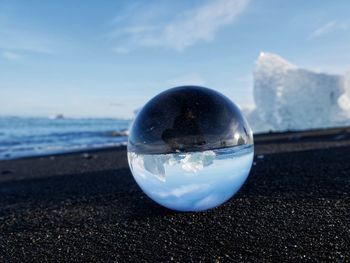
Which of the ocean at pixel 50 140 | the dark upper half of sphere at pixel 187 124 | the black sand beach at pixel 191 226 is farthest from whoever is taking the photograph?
the ocean at pixel 50 140

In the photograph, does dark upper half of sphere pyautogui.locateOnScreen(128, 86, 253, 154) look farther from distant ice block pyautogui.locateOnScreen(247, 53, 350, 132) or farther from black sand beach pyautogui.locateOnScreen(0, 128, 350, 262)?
distant ice block pyautogui.locateOnScreen(247, 53, 350, 132)

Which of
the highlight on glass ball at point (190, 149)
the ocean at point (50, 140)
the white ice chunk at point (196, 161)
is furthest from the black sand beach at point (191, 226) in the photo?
the ocean at point (50, 140)

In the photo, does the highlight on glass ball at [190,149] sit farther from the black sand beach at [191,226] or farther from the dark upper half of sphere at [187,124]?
the black sand beach at [191,226]

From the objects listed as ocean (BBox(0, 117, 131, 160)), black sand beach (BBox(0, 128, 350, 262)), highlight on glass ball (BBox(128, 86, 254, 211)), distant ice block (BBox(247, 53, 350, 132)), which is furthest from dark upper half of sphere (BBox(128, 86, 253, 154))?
distant ice block (BBox(247, 53, 350, 132))

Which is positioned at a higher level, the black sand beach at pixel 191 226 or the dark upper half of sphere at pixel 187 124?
the dark upper half of sphere at pixel 187 124

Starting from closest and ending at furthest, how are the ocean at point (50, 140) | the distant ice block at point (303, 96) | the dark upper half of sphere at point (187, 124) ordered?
1. the dark upper half of sphere at point (187, 124)
2. the ocean at point (50, 140)
3. the distant ice block at point (303, 96)

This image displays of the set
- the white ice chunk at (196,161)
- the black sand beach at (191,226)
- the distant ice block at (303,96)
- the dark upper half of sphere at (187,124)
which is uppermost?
the distant ice block at (303,96)

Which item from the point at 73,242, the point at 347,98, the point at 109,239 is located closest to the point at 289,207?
the point at 109,239
